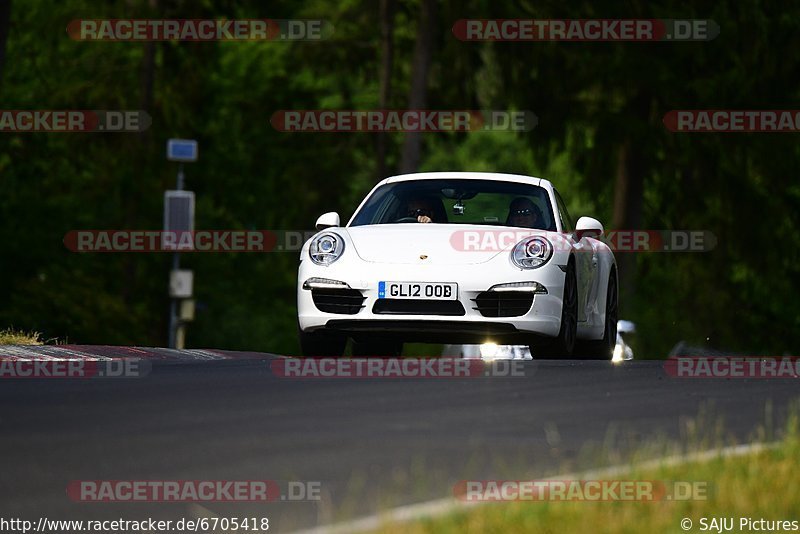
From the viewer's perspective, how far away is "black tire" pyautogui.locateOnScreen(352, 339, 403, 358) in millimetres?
15867

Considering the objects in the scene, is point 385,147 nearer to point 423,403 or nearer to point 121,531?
point 423,403

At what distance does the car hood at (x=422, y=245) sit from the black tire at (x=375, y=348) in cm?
173

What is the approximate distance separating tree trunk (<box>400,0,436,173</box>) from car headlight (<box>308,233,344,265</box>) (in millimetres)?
21491

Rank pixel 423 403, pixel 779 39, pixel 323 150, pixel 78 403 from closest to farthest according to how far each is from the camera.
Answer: pixel 78 403, pixel 423 403, pixel 779 39, pixel 323 150

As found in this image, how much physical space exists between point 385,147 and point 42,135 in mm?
8363

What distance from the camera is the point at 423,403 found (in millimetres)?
10539

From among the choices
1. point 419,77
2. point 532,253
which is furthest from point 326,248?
point 419,77

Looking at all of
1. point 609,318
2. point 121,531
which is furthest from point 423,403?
point 609,318

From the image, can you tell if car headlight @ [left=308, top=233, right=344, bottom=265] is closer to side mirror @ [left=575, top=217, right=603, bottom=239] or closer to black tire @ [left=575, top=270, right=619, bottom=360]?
side mirror @ [left=575, top=217, right=603, bottom=239]

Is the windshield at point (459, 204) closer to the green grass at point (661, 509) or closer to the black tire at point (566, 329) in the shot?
the black tire at point (566, 329)

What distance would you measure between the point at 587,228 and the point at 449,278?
171cm

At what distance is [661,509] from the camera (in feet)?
22.3

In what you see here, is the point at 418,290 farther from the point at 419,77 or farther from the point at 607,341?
the point at 419,77

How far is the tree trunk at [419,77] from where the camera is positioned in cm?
3603
